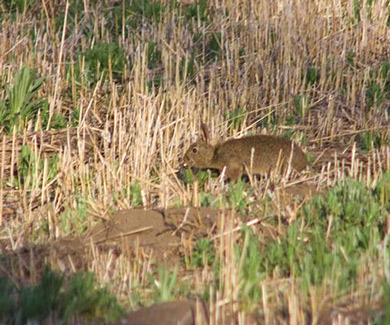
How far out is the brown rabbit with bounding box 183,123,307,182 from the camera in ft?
26.4

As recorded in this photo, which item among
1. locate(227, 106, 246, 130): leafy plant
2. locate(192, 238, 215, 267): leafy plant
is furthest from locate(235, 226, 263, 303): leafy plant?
locate(227, 106, 246, 130): leafy plant

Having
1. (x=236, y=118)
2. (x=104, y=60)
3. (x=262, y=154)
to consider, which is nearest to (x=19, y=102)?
(x=104, y=60)

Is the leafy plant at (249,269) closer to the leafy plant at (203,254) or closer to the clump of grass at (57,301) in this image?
the leafy plant at (203,254)

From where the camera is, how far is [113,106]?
30.1ft

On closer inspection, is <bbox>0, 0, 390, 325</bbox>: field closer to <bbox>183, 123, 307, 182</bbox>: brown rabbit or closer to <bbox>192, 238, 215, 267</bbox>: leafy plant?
<bbox>192, 238, 215, 267</bbox>: leafy plant

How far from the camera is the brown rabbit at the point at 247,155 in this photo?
8.04 meters

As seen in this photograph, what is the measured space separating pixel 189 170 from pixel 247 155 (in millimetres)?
506

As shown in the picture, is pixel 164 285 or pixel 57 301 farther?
pixel 164 285

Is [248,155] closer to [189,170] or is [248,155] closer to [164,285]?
[189,170]

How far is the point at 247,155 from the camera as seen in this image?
26.6 ft

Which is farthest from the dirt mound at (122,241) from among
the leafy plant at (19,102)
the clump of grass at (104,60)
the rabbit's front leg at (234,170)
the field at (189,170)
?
the clump of grass at (104,60)

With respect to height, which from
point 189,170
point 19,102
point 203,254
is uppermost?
point 19,102

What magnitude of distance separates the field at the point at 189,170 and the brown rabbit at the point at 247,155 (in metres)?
0.12

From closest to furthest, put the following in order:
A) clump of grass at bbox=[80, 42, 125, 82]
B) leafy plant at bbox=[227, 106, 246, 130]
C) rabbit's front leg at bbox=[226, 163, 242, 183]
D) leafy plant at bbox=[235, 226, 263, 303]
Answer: leafy plant at bbox=[235, 226, 263, 303], rabbit's front leg at bbox=[226, 163, 242, 183], leafy plant at bbox=[227, 106, 246, 130], clump of grass at bbox=[80, 42, 125, 82]
